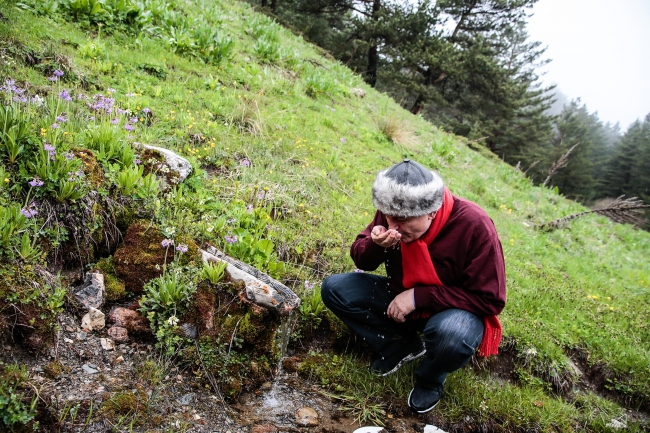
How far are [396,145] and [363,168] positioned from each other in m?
1.92

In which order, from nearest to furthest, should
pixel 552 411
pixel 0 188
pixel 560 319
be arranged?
pixel 0 188 → pixel 552 411 → pixel 560 319

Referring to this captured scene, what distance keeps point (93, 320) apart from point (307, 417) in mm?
1398

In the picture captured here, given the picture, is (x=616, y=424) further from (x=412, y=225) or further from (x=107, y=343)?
(x=107, y=343)

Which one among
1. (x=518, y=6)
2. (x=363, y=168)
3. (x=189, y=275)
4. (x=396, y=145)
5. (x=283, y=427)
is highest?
(x=518, y=6)

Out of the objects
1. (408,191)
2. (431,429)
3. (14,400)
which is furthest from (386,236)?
(14,400)

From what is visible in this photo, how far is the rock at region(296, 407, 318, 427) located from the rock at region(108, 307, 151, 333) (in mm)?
1057

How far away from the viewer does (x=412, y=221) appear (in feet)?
7.63

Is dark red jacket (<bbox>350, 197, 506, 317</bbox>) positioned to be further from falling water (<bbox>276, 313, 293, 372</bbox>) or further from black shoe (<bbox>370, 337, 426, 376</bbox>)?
falling water (<bbox>276, 313, 293, 372</bbox>)

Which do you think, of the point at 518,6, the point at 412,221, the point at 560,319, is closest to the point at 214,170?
the point at 412,221

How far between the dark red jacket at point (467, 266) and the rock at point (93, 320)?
1926 mm

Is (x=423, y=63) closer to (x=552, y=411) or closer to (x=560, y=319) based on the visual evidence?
(x=560, y=319)

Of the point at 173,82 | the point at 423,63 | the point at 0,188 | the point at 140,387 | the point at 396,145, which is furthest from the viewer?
the point at 423,63

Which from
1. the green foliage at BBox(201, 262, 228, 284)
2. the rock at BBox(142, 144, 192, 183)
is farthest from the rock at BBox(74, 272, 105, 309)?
the rock at BBox(142, 144, 192, 183)

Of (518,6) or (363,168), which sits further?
(518,6)
